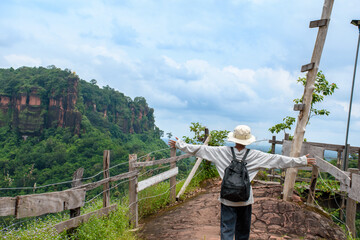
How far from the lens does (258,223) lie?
5637mm

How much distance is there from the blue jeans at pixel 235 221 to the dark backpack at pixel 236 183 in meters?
0.18

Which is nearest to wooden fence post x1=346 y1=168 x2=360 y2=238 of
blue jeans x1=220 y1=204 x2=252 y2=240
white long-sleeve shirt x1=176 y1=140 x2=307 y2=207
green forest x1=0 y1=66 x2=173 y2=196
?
white long-sleeve shirt x1=176 y1=140 x2=307 y2=207

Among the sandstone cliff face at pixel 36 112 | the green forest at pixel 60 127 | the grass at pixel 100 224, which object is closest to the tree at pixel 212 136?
the grass at pixel 100 224

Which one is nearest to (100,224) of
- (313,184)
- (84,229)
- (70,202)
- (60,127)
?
(84,229)

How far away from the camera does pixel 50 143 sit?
60.6 m

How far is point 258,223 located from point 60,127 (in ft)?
223

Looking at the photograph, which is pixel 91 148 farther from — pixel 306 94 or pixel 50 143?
pixel 306 94

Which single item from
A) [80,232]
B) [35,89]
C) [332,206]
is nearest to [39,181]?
[35,89]

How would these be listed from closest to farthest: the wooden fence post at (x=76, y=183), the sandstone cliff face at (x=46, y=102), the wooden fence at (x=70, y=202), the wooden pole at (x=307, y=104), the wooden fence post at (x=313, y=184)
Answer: the wooden fence at (x=70, y=202) < the wooden fence post at (x=76, y=183) < the wooden fence post at (x=313, y=184) < the wooden pole at (x=307, y=104) < the sandstone cliff face at (x=46, y=102)

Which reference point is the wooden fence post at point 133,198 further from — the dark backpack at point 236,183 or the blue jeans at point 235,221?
the dark backpack at point 236,183

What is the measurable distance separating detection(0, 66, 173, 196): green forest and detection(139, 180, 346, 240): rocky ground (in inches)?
1454

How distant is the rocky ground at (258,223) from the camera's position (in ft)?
17.1

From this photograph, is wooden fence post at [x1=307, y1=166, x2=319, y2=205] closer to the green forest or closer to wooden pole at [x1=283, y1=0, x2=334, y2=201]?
wooden pole at [x1=283, y1=0, x2=334, y2=201]

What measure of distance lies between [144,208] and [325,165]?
3.30 m
